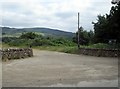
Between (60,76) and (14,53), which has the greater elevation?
(14,53)

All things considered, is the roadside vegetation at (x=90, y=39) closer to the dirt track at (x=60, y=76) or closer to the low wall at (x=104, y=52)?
the low wall at (x=104, y=52)

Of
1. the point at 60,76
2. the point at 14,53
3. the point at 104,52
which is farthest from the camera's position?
the point at 104,52

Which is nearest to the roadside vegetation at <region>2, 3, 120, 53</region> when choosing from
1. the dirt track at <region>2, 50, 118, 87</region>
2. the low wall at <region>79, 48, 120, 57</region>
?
the low wall at <region>79, 48, 120, 57</region>

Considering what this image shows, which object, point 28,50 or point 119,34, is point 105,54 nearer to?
point 119,34

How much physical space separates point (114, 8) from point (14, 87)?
2516cm

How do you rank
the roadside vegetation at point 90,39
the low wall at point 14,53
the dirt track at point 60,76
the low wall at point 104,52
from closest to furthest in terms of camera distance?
the dirt track at point 60,76
the low wall at point 14,53
the low wall at point 104,52
the roadside vegetation at point 90,39

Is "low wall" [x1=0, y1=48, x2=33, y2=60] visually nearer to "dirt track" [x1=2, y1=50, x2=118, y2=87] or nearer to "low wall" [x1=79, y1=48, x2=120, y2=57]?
"dirt track" [x1=2, y1=50, x2=118, y2=87]

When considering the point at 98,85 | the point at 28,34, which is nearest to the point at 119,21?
the point at 98,85

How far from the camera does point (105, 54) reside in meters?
31.8

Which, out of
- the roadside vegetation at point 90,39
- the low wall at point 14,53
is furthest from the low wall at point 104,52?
the low wall at point 14,53

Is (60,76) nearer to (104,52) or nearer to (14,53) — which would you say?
(14,53)

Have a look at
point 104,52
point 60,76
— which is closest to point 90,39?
point 104,52

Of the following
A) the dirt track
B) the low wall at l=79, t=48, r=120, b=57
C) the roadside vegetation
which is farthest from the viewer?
the roadside vegetation

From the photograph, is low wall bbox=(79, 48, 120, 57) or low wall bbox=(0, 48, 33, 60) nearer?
low wall bbox=(0, 48, 33, 60)
